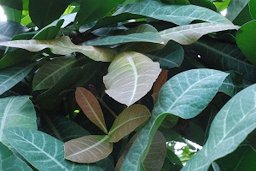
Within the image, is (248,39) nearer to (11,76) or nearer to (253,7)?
(253,7)

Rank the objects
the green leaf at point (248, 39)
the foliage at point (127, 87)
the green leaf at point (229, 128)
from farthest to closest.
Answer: the green leaf at point (248, 39) → the foliage at point (127, 87) → the green leaf at point (229, 128)

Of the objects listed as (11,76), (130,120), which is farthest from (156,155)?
(11,76)

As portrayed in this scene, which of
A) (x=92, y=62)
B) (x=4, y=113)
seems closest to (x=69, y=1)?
(x=92, y=62)

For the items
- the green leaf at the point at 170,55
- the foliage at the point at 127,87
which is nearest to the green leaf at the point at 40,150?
the foliage at the point at 127,87

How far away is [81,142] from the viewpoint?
22.5 inches

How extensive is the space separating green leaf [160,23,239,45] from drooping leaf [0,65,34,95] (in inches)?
9.4

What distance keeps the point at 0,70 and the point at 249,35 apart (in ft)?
1.37

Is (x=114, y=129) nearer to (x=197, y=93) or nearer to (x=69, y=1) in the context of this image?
(x=197, y=93)

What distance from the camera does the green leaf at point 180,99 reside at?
20.9 inches

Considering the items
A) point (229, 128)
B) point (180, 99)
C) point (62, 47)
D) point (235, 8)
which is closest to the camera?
point (229, 128)

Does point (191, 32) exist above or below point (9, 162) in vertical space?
above

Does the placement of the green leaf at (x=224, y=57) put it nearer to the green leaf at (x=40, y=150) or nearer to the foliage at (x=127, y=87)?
the foliage at (x=127, y=87)

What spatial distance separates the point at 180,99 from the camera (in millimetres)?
558

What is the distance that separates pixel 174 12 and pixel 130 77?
21cm
